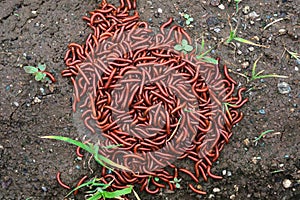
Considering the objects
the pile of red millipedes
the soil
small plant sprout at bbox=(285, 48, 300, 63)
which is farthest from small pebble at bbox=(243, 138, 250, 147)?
small plant sprout at bbox=(285, 48, 300, 63)

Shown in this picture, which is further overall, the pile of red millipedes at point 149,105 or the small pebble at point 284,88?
the small pebble at point 284,88

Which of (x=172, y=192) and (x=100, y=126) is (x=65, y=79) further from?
(x=172, y=192)

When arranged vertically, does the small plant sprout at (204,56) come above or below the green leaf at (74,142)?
above

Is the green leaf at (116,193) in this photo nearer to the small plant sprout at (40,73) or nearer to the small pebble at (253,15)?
the small plant sprout at (40,73)

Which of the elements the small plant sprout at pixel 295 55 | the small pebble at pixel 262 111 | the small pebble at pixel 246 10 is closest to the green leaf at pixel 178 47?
the small pebble at pixel 246 10

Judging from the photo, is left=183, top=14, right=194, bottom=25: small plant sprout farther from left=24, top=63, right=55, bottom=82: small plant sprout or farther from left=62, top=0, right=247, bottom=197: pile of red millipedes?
left=24, top=63, right=55, bottom=82: small plant sprout

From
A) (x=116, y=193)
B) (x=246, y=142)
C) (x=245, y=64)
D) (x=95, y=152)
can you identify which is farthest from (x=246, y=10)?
(x=116, y=193)
